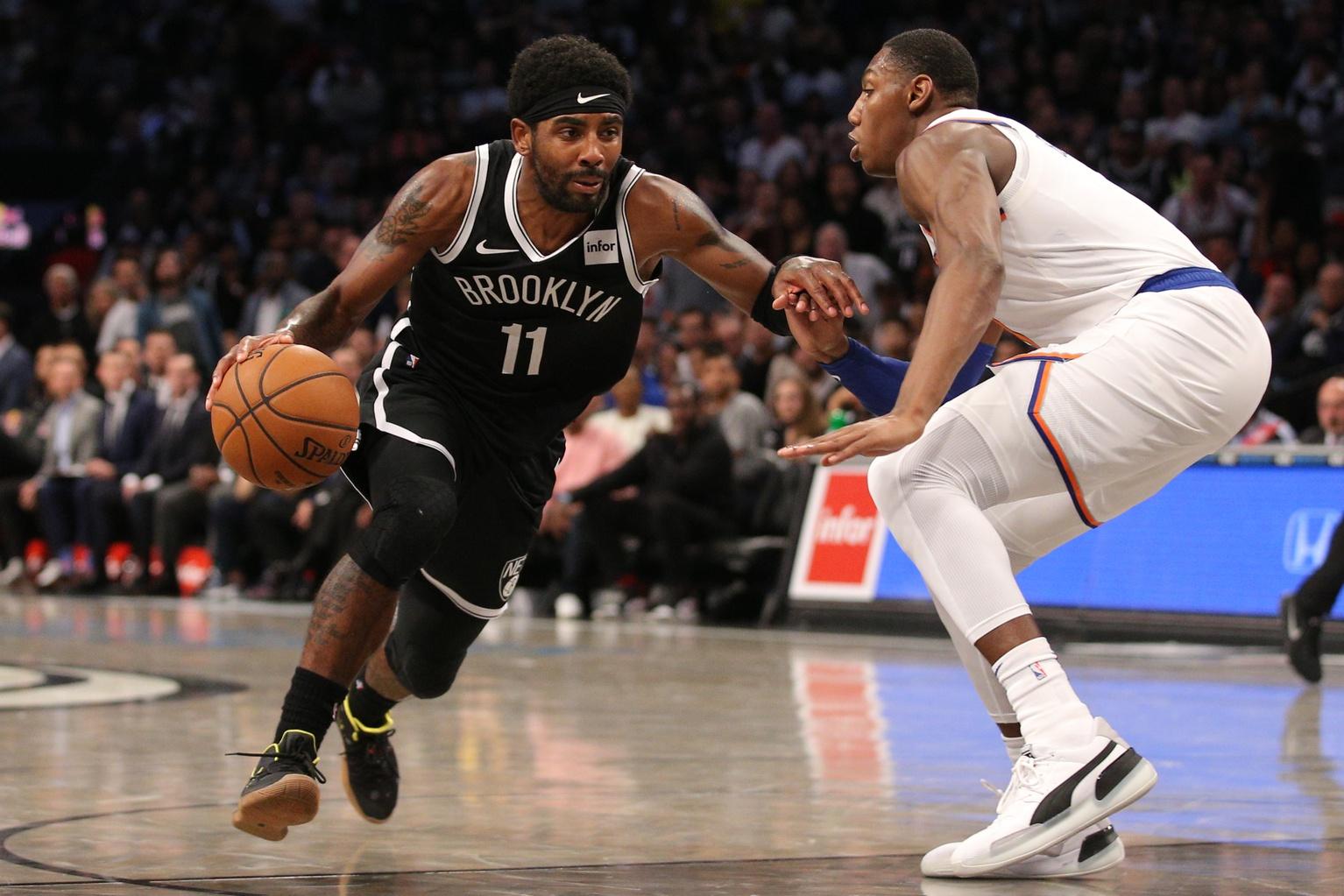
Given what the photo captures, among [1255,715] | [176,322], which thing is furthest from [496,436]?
[176,322]

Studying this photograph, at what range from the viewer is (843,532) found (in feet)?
39.5

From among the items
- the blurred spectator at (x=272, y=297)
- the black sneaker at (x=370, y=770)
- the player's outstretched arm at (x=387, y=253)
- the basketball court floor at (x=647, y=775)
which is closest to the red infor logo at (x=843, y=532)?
the basketball court floor at (x=647, y=775)

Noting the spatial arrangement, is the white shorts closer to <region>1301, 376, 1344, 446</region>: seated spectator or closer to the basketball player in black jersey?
the basketball player in black jersey

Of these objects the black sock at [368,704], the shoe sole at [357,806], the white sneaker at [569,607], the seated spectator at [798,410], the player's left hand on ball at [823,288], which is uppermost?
the player's left hand on ball at [823,288]

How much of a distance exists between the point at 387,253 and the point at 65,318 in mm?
14268

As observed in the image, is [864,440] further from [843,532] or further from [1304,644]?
[843,532]

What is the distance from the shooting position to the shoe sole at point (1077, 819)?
13.4 ft

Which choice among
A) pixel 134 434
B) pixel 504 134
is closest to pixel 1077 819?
pixel 134 434

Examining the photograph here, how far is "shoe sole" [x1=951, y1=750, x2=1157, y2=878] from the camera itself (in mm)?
4078

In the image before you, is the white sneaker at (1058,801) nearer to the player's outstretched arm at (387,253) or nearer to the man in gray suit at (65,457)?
the player's outstretched arm at (387,253)

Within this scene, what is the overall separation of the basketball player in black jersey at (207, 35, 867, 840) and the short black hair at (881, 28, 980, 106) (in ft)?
1.86

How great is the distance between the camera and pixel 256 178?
69.2 feet

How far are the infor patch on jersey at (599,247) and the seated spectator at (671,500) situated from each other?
7.45 m

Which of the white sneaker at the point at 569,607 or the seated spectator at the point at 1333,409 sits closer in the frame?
the seated spectator at the point at 1333,409
